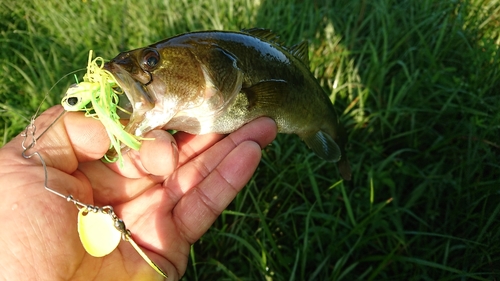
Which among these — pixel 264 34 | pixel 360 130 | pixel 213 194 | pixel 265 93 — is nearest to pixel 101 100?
pixel 213 194

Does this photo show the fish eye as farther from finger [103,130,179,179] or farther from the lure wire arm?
the lure wire arm

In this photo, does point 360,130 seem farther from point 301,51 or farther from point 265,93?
point 265,93

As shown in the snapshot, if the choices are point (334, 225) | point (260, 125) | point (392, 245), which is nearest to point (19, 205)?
point (260, 125)

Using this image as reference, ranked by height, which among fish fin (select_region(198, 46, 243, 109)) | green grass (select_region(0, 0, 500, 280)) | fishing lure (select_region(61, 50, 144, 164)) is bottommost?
green grass (select_region(0, 0, 500, 280))

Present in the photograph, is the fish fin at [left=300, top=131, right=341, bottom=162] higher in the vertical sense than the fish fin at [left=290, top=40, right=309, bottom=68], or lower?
lower

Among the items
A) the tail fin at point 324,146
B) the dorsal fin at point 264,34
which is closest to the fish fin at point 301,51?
the dorsal fin at point 264,34

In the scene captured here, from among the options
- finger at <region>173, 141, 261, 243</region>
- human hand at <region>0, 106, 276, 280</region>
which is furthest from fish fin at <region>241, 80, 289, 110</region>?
finger at <region>173, 141, 261, 243</region>

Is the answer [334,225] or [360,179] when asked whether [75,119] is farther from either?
[360,179]
